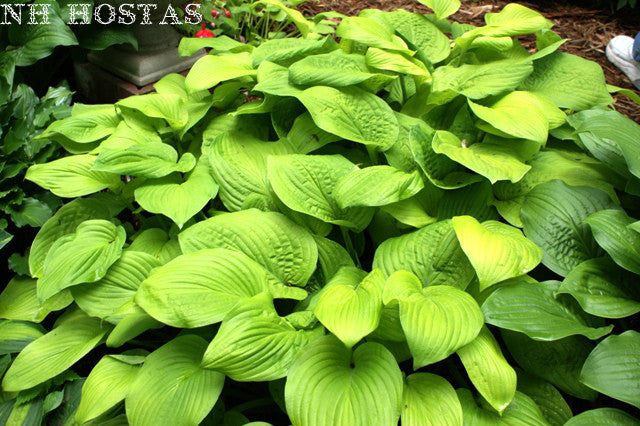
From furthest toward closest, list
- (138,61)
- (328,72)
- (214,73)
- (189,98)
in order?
(138,61), (189,98), (214,73), (328,72)

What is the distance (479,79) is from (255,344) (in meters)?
1.43

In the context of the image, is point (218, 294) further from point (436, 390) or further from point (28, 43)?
point (28, 43)

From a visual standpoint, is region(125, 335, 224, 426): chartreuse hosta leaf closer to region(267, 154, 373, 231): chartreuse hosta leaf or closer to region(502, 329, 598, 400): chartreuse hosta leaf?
region(267, 154, 373, 231): chartreuse hosta leaf

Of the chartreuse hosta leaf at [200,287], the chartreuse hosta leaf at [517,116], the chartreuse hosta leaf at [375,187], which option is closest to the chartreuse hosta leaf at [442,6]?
the chartreuse hosta leaf at [517,116]

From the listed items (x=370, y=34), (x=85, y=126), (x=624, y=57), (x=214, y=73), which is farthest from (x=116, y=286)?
(x=624, y=57)

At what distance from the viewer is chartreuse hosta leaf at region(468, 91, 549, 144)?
169 cm

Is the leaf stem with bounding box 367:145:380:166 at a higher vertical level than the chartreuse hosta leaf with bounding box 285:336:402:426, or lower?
higher

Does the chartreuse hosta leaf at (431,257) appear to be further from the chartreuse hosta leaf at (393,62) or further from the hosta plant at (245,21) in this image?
the hosta plant at (245,21)

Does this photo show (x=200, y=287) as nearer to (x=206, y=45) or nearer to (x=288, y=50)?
(x=288, y=50)

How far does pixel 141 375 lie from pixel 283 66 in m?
1.41

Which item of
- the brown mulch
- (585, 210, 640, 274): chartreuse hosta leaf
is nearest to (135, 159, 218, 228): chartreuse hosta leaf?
(585, 210, 640, 274): chartreuse hosta leaf

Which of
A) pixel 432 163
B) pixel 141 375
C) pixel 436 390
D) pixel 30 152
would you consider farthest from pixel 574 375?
pixel 30 152

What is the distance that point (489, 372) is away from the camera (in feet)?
4.23

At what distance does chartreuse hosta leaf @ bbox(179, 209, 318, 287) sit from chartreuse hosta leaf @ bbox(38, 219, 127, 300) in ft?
0.87
